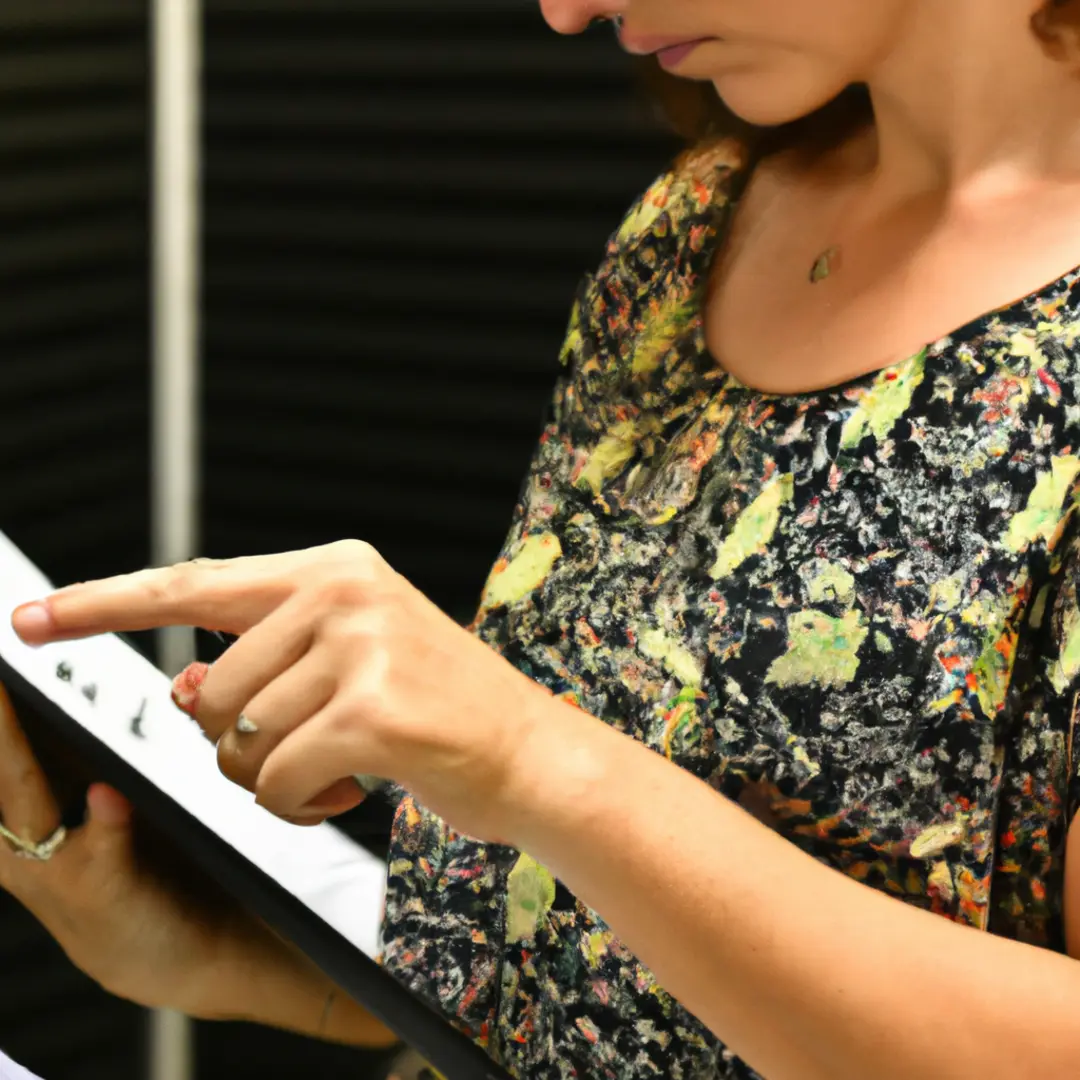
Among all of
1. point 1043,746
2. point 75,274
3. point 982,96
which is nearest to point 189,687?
point 1043,746

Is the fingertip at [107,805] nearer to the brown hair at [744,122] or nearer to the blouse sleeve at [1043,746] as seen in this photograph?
the blouse sleeve at [1043,746]

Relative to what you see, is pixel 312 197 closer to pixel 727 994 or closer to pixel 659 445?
pixel 659 445

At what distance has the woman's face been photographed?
2.29 feet

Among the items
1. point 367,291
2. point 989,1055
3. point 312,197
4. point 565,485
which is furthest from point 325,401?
point 989,1055

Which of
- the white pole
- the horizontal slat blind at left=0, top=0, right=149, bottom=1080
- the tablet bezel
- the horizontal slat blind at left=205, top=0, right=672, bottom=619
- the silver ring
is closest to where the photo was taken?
the tablet bezel

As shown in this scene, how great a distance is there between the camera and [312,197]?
6.81 ft

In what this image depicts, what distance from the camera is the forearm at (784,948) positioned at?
54 centimetres

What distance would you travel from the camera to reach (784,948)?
0.54 m

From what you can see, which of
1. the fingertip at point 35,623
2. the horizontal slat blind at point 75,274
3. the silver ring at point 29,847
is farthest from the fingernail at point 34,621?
the horizontal slat blind at point 75,274

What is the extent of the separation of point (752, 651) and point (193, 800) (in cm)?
32

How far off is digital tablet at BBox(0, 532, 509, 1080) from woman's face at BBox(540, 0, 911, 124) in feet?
1.52

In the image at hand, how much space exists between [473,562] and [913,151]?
1285 mm

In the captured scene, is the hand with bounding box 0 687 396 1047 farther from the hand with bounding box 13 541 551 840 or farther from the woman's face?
the woman's face

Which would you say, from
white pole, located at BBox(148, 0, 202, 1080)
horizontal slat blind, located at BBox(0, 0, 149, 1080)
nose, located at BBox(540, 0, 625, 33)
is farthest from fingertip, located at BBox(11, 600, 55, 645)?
white pole, located at BBox(148, 0, 202, 1080)
